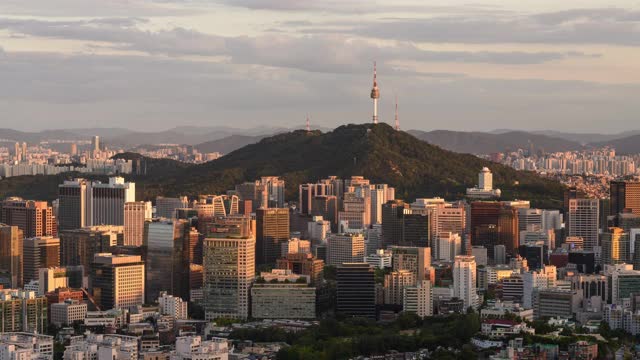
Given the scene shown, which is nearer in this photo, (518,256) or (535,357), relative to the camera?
(535,357)

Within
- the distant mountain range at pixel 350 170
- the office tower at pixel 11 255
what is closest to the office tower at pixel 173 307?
the office tower at pixel 11 255

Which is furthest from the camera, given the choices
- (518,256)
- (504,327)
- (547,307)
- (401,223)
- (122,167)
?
(122,167)

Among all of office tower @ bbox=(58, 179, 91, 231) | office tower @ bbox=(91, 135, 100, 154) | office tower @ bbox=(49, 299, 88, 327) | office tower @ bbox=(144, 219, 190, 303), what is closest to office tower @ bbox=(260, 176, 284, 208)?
office tower @ bbox=(58, 179, 91, 231)

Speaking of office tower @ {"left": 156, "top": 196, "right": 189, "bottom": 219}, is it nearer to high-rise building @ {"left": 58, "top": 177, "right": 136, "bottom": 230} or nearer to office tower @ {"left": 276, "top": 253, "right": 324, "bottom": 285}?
high-rise building @ {"left": 58, "top": 177, "right": 136, "bottom": 230}

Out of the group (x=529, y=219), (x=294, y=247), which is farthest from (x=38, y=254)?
(x=529, y=219)

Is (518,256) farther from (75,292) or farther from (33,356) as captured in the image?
(33,356)

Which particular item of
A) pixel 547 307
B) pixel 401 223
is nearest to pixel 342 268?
pixel 547 307

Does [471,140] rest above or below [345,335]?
above
